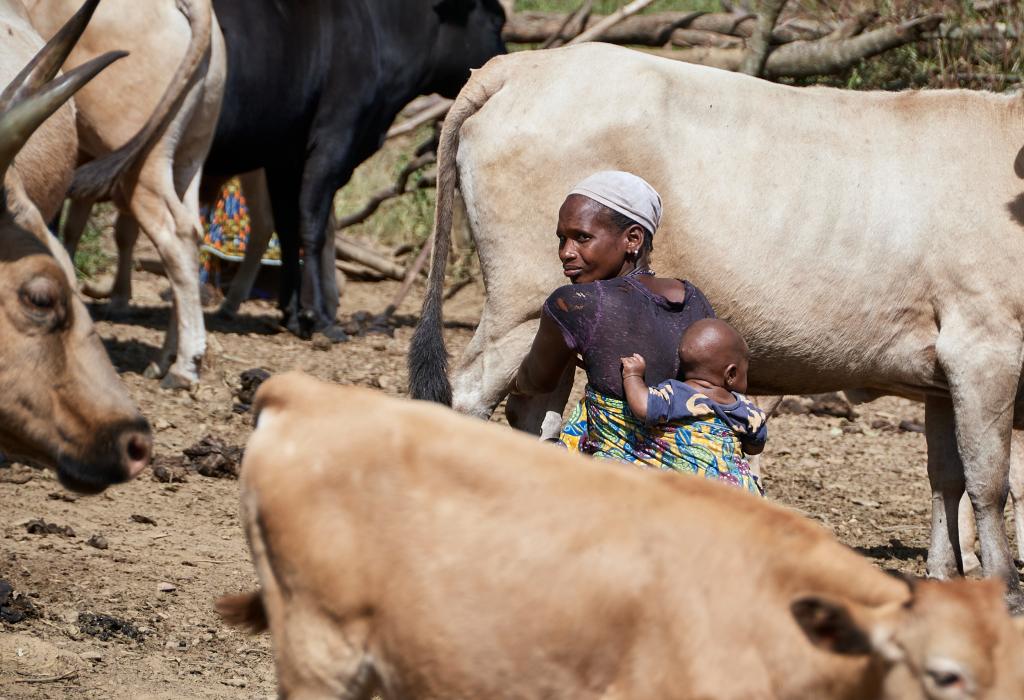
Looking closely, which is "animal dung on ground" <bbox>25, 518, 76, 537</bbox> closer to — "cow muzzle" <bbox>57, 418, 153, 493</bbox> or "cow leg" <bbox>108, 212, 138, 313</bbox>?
"cow muzzle" <bbox>57, 418, 153, 493</bbox>

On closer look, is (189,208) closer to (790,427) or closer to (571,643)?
(790,427)

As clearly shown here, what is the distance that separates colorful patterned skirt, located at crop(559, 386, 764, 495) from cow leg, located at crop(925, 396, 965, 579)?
7.57ft

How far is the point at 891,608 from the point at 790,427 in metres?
5.64

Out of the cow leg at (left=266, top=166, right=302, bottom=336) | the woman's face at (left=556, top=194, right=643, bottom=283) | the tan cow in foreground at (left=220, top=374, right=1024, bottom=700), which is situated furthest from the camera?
the cow leg at (left=266, top=166, right=302, bottom=336)

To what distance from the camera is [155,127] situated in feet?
23.8

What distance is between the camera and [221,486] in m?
6.16

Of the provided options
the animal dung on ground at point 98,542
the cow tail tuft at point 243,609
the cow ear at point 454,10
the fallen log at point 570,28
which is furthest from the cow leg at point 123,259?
the cow tail tuft at point 243,609

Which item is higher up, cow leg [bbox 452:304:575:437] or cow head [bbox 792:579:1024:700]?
cow head [bbox 792:579:1024:700]

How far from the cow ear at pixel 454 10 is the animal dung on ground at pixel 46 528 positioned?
5.74 m

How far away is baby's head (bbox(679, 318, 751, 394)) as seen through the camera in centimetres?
346

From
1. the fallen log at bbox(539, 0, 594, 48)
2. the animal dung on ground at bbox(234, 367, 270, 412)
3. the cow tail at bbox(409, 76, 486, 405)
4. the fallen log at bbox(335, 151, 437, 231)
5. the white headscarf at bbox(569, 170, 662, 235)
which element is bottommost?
the fallen log at bbox(335, 151, 437, 231)

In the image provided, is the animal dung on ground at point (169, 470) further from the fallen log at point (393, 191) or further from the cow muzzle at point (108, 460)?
the fallen log at point (393, 191)

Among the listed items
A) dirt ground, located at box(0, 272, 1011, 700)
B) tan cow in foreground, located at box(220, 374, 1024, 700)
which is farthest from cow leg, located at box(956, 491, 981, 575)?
tan cow in foreground, located at box(220, 374, 1024, 700)

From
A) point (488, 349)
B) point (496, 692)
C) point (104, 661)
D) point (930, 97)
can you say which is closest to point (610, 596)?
point (496, 692)
